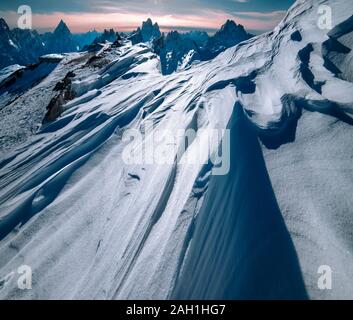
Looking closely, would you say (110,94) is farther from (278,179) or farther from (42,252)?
(278,179)

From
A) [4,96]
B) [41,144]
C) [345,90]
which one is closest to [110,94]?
[41,144]

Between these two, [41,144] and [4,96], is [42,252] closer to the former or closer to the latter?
[41,144]

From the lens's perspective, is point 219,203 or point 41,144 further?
point 41,144

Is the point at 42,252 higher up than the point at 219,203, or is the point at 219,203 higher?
the point at 219,203

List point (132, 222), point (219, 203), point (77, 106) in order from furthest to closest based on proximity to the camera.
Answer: point (77, 106) < point (132, 222) < point (219, 203)

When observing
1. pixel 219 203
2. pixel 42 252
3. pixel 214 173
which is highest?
pixel 214 173
